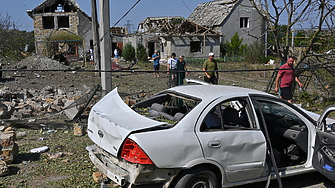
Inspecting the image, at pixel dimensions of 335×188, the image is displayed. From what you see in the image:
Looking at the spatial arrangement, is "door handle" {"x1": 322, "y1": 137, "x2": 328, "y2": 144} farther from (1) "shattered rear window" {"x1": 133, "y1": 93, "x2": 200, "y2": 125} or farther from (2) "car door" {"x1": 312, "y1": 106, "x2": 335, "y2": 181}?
(1) "shattered rear window" {"x1": 133, "y1": 93, "x2": 200, "y2": 125}

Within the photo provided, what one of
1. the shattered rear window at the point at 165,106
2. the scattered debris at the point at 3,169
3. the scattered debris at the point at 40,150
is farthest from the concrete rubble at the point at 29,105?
the shattered rear window at the point at 165,106

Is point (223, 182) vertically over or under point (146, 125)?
under

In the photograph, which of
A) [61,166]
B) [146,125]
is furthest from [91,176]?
[146,125]

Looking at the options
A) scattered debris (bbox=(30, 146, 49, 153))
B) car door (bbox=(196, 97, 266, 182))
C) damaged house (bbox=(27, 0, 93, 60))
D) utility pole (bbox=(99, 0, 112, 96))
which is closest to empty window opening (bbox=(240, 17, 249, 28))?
damaged house (bbox=(27, 0, 93, 60))

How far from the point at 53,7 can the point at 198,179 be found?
39.1m

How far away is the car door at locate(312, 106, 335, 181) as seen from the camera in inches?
171

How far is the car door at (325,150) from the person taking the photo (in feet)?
14.2

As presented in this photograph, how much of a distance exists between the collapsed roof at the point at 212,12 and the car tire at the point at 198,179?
34468 millimetres

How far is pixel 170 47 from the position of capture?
33969 mm

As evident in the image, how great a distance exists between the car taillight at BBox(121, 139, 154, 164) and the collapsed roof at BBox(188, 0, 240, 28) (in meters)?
34.8

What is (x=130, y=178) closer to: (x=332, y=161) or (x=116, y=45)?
(x=332, y=161)

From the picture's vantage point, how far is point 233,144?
4164 millimetres

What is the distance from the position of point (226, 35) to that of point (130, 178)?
35.7 meters

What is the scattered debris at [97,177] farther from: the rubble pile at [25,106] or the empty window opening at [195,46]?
the empty window opening at [195,46]
